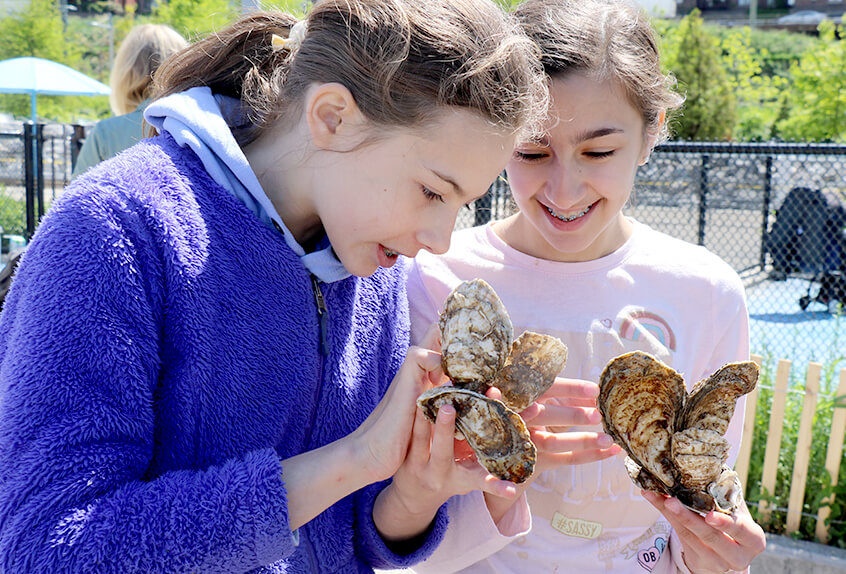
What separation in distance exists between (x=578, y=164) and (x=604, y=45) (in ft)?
1.14

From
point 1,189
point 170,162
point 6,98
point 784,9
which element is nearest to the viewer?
point 170,162

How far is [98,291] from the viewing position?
1.29m

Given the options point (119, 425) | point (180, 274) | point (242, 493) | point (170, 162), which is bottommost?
point (242, 493)

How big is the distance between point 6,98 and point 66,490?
30225 mm

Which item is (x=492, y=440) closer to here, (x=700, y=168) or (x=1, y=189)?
(x=700, y=168)

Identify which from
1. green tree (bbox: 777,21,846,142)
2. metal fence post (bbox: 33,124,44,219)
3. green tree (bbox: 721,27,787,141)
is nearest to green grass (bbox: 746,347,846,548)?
metal fence post (bbox: 33,124,44,219)

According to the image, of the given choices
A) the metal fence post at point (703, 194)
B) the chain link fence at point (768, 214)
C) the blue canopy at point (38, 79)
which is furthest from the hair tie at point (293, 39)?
the blue canopy at point (38, 79)

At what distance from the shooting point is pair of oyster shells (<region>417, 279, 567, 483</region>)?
1538 millimetres

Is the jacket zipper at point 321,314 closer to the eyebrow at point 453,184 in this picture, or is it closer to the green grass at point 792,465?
the eyebrow at point 453,184

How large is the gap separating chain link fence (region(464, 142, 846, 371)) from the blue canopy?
380 inches

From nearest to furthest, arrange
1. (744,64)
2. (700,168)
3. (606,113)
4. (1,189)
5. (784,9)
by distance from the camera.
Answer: (606,113), (700,168), (1,189), (744,64), (784,9)

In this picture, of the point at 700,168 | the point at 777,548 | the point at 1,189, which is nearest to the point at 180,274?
the point at 777,548

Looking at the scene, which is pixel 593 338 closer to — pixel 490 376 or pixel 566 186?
pixel 566 186

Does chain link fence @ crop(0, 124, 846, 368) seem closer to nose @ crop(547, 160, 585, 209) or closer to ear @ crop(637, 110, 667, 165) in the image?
ear @ crop(637, 110, 667, 165)
